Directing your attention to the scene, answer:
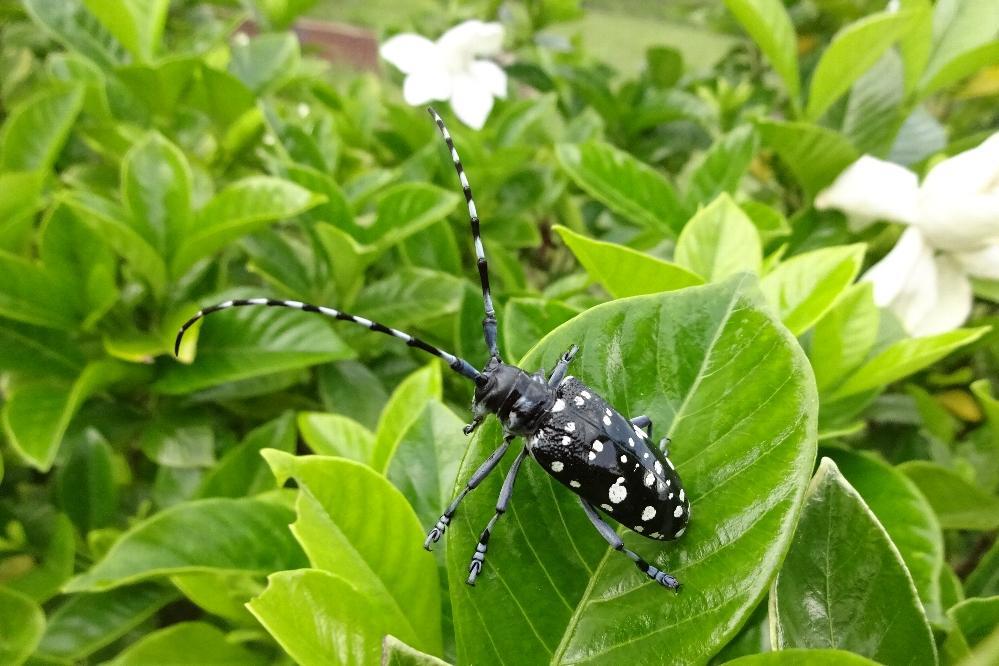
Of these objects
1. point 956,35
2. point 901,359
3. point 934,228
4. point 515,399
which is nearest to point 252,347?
point 515,399

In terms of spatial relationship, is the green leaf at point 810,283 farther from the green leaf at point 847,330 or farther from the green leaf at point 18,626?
the green leaf at point 18,626

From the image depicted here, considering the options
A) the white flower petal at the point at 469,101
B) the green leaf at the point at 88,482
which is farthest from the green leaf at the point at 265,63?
the green leaf at the point at 88,482

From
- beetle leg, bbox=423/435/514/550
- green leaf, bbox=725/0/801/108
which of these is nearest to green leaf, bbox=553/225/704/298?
beetle leg, bbox=423/435/514/550

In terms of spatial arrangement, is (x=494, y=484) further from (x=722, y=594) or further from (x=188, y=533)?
(x=188, y=533)

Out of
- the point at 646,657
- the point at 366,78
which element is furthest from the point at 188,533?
the point at 366,78

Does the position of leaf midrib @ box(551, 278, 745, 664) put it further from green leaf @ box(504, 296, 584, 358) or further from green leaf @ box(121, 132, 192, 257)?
green leaf @ box(121, 132, 192, 257)
